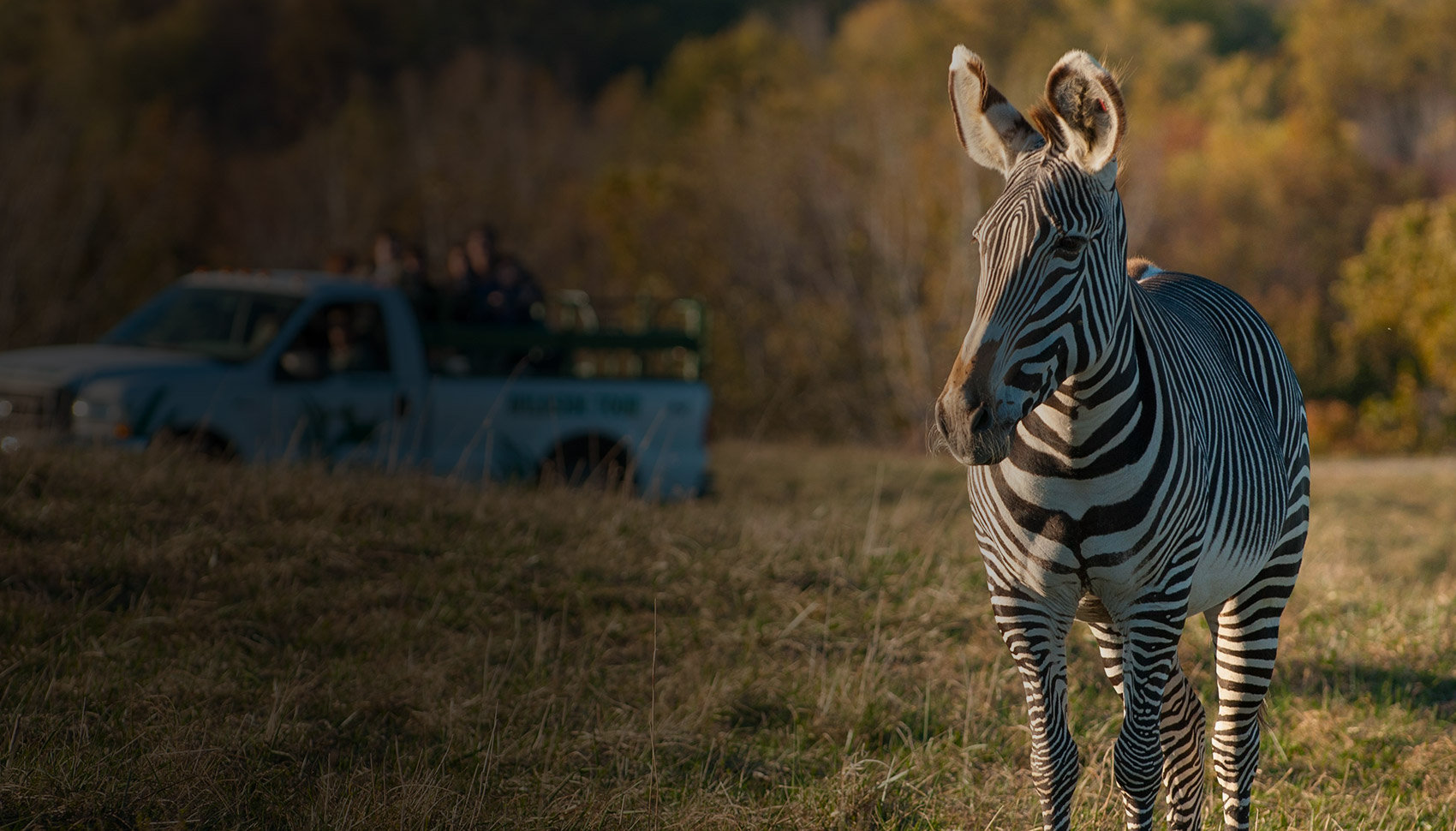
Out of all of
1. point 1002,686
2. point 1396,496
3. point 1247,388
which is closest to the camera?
point 1247,388

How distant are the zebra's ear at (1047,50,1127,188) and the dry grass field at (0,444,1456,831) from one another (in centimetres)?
223

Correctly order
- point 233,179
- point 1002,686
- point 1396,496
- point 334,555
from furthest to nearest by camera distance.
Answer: point 233,179
point 1396,496
point 334,555
point 1002,686

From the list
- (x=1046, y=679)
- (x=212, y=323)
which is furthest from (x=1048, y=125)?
(x=212, y=323)

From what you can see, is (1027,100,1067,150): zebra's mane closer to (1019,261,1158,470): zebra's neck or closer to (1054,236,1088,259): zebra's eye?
(1054,236,1088,259): zebra's eye

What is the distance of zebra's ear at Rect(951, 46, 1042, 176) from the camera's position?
3.34 m

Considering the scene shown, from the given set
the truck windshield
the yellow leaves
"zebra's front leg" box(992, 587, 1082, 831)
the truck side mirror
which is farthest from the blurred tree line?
the truck windshield

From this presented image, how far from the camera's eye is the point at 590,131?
5166 centimetres

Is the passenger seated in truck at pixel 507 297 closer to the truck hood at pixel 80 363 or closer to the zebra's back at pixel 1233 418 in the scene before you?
the truck hood at pixel 80 363

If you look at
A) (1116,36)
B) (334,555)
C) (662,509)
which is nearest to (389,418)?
(662,509)

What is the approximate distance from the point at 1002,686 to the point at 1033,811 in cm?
123

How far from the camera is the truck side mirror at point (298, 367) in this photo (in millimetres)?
8883

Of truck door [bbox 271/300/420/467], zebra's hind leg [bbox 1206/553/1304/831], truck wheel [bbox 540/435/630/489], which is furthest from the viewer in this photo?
truck wheel [bbox 540/435/630/489]

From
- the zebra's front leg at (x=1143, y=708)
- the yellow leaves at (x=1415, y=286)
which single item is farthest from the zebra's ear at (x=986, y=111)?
the yellow leaves at (x=1415, y=286)

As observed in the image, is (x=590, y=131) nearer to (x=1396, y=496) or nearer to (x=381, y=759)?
(x=1396, y=496)
